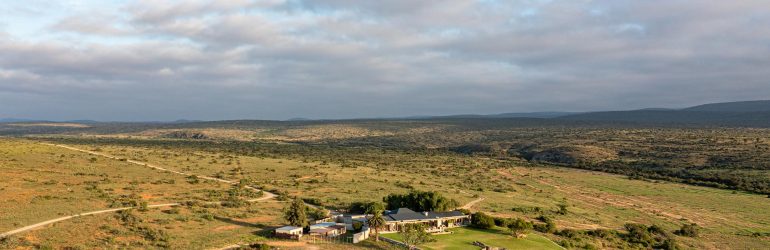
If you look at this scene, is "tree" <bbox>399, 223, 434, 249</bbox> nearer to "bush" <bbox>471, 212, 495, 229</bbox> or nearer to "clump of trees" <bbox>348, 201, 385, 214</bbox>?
"bush" <bbox>471, 212, 495, 229</bbox>

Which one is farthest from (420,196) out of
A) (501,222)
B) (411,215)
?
(501,222)

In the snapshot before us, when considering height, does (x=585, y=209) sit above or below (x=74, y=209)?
below

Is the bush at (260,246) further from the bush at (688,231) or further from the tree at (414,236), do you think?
the bush at (688,231)

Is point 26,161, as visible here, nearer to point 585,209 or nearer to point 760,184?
point 585,209

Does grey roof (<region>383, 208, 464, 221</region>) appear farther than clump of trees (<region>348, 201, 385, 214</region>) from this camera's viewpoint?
No

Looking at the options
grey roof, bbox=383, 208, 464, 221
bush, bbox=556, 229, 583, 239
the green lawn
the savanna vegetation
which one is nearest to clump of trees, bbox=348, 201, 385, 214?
the savanna vegetation

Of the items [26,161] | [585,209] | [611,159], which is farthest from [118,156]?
[611,159]

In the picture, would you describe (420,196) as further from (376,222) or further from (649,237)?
(649,237)
